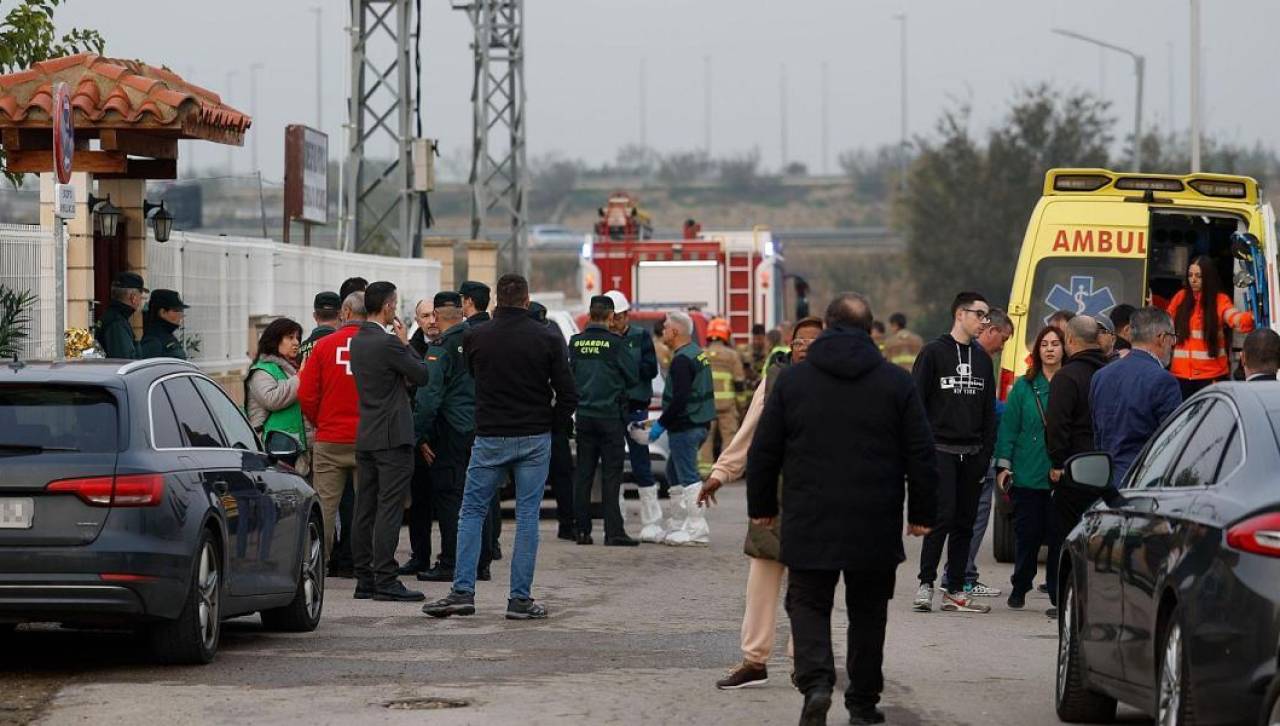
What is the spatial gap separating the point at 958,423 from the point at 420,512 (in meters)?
4.06

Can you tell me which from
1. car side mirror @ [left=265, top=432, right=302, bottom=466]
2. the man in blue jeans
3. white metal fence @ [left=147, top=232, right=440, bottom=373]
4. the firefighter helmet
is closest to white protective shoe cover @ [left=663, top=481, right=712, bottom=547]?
white metal fence @ [left=147, top=232, right=440, bottom=373]

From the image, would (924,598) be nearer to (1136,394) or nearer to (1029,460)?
(1029,460)

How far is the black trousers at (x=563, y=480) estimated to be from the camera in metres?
19.3

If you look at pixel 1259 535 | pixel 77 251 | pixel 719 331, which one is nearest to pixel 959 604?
pixel 1259 535

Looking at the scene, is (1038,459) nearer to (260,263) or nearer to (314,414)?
(314,414)

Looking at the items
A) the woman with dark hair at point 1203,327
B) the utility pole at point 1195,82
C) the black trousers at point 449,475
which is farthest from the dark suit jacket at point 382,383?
the utility pole at point 1195,82

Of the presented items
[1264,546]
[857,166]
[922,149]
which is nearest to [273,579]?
[1264,546]

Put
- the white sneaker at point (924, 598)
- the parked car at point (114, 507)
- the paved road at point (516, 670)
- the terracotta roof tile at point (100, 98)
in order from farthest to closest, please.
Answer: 1. the terracotta roof tile at point (100, 98)
2. the white sneaker at point (924, 598)
3. the parked car at point (114, 507)
4. the paved road at point (516, 670)

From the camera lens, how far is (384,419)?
13.6m

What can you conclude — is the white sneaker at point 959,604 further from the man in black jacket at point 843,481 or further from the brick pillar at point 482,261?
the brick pillar at point 482,261

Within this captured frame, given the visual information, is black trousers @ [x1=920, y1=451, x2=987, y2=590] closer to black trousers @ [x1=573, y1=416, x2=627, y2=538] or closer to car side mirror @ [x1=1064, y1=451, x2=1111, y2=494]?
car side mirror @ [x1=1064, y1=451, x2=1111, y2=494]

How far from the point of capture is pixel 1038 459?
14.4 meters

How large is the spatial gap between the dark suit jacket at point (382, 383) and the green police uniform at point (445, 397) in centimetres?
125

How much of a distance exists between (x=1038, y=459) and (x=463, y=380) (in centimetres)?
385
